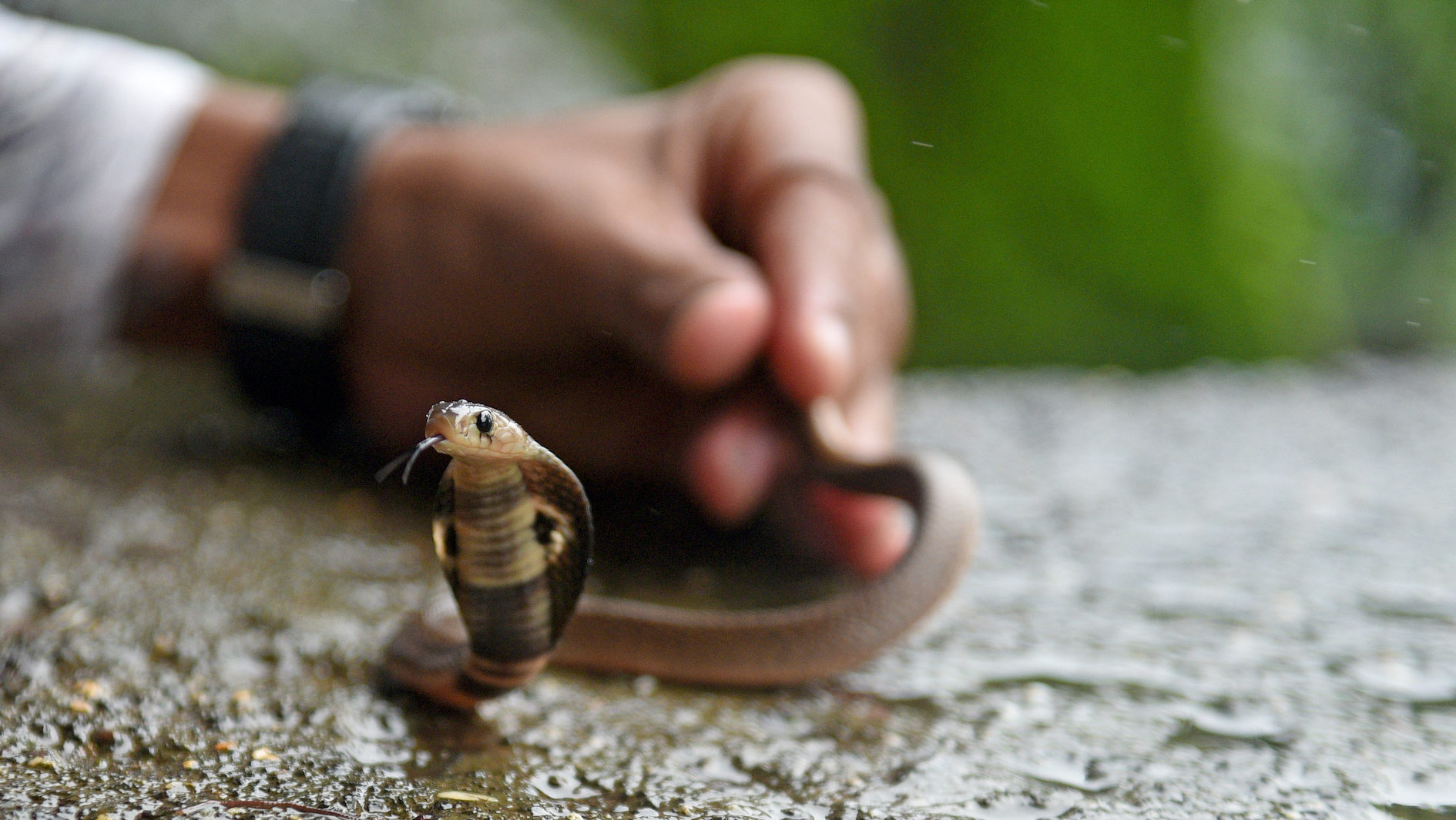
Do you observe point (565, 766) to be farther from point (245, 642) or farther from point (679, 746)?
point (245, 642)

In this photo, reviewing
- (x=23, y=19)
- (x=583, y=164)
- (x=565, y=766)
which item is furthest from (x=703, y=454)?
(x=23, y=19)

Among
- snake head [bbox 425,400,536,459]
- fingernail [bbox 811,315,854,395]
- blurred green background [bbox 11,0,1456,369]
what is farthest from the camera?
blurred green background [bbox 11,0,1456,369]

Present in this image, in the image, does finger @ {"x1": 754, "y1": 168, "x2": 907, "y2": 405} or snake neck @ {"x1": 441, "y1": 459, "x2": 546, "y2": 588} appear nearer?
snake neck @ {"x1": 441, "y1": 459, "x2": 546, "y2": 588}

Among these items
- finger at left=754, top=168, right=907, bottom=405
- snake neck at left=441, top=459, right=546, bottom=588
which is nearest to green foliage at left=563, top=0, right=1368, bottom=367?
finger at left=754, top=168, right=907, bottom=405

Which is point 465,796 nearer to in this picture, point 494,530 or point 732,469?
point 494,530

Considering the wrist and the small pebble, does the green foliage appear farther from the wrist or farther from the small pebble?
the small pebble

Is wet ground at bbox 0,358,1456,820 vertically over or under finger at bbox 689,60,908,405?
under

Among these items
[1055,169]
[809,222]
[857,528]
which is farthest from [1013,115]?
[857,528]
